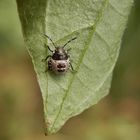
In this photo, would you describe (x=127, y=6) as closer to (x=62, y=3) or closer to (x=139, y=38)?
(x=62, y=3)

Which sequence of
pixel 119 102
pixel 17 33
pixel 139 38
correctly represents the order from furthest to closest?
pixel 119 102, pixel 17 33, pixel 139 38

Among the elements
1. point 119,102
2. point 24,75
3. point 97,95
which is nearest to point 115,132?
point 119,102

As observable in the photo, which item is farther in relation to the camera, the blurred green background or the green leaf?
the blurred green background

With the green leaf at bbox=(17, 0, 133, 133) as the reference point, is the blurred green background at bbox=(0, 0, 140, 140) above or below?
below

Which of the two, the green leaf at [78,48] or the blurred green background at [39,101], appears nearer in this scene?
the green leaf at [78,48]

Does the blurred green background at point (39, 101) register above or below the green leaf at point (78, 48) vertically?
below
